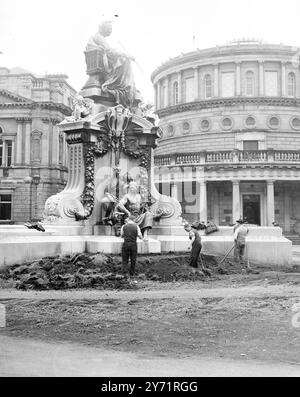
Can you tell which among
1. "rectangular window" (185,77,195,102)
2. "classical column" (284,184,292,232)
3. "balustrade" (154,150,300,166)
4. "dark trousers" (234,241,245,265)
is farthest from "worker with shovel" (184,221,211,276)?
"rectangular window" (185,77,195,102)

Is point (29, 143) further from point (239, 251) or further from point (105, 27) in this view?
point (239, 251)

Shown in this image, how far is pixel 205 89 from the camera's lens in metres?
64.0

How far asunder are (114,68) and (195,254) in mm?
6909

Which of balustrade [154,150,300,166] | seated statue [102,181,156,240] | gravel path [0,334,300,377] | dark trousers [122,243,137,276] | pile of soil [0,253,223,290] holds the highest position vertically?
balustrade [154,150,300,166]

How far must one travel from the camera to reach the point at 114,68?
59.3 ft

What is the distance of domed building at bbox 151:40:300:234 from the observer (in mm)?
47438

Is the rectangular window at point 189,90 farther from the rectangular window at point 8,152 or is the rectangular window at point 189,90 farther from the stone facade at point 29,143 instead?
the rectangular window at point 8,152

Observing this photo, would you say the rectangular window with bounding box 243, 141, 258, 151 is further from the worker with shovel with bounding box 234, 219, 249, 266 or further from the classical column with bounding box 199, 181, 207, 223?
the worker with shovel with bounding box 234, 219, 249, 266

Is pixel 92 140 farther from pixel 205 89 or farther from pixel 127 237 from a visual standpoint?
pixel 205 89

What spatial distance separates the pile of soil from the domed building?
32.6 m

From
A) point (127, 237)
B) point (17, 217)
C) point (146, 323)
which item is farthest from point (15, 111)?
point (146, 323)

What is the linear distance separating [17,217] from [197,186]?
20526 mm

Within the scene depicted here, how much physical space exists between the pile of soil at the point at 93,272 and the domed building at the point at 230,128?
3262 cm

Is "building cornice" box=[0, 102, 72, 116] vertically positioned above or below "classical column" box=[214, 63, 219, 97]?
below
